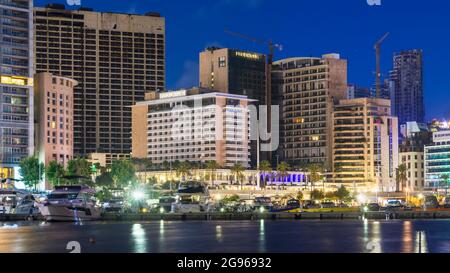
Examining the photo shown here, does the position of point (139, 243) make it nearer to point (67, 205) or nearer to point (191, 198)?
point (67, 205)

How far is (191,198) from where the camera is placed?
16825cm

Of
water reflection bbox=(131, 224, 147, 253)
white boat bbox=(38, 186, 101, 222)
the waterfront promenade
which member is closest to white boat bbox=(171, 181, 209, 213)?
the waterfront promenade

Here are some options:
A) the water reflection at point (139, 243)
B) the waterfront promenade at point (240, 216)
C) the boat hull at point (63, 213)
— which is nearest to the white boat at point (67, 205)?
the boat hull at point (63, 213)

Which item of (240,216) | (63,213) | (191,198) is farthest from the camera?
(191,198)

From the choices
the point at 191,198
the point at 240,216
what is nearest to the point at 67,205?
the point at 240,216

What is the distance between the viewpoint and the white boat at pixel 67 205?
110500 millimetres

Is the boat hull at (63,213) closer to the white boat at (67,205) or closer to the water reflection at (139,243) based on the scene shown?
the white boat at (67,205)

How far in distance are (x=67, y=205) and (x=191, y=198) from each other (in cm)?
5821
